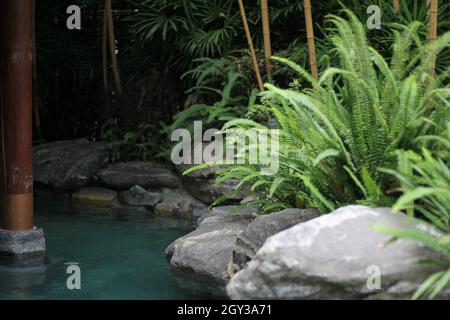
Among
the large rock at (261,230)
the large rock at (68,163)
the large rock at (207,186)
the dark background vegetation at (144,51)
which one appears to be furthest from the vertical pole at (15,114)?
the dark background vegetation at (144,51)

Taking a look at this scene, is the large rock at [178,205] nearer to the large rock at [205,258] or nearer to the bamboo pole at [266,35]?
the bamboo pole at [266,35]

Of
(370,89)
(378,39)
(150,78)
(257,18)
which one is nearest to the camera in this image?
(370,89)

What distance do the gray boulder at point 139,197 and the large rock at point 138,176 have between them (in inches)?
3.7

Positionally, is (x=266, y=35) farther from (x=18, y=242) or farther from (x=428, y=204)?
(x=428, y=204)

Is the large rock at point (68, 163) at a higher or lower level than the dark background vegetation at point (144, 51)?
lower

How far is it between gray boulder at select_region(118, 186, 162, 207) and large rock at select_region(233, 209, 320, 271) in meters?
3.48

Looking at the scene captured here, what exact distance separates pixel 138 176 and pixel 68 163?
3.00 ft

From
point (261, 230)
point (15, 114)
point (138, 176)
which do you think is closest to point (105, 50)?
point (138, 176)

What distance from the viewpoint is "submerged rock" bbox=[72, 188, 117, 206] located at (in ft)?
25.2

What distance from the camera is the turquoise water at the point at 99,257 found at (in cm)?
456

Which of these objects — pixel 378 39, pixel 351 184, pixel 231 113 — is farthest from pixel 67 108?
pixel 351 184
